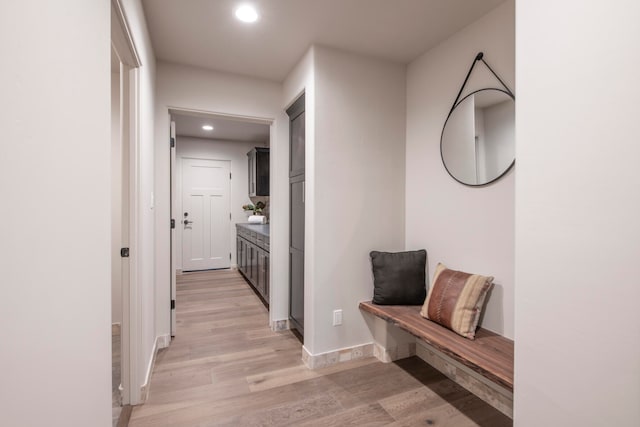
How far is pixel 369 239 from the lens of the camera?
2.55 meters

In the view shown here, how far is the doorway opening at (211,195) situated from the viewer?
5551mm

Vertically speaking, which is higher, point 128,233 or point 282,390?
point 128,233

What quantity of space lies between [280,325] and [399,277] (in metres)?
1.38

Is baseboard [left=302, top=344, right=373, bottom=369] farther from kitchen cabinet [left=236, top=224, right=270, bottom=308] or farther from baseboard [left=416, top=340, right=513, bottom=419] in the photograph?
kitchen cabinet [left=236, top=224, right=270, bottom=308]

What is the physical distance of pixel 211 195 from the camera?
582 cm

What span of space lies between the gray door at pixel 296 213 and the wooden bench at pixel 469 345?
84 cm

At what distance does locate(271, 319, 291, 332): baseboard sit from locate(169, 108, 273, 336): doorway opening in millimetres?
2831

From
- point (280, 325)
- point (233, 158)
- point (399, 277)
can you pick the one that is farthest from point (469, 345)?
point (233, 158)
